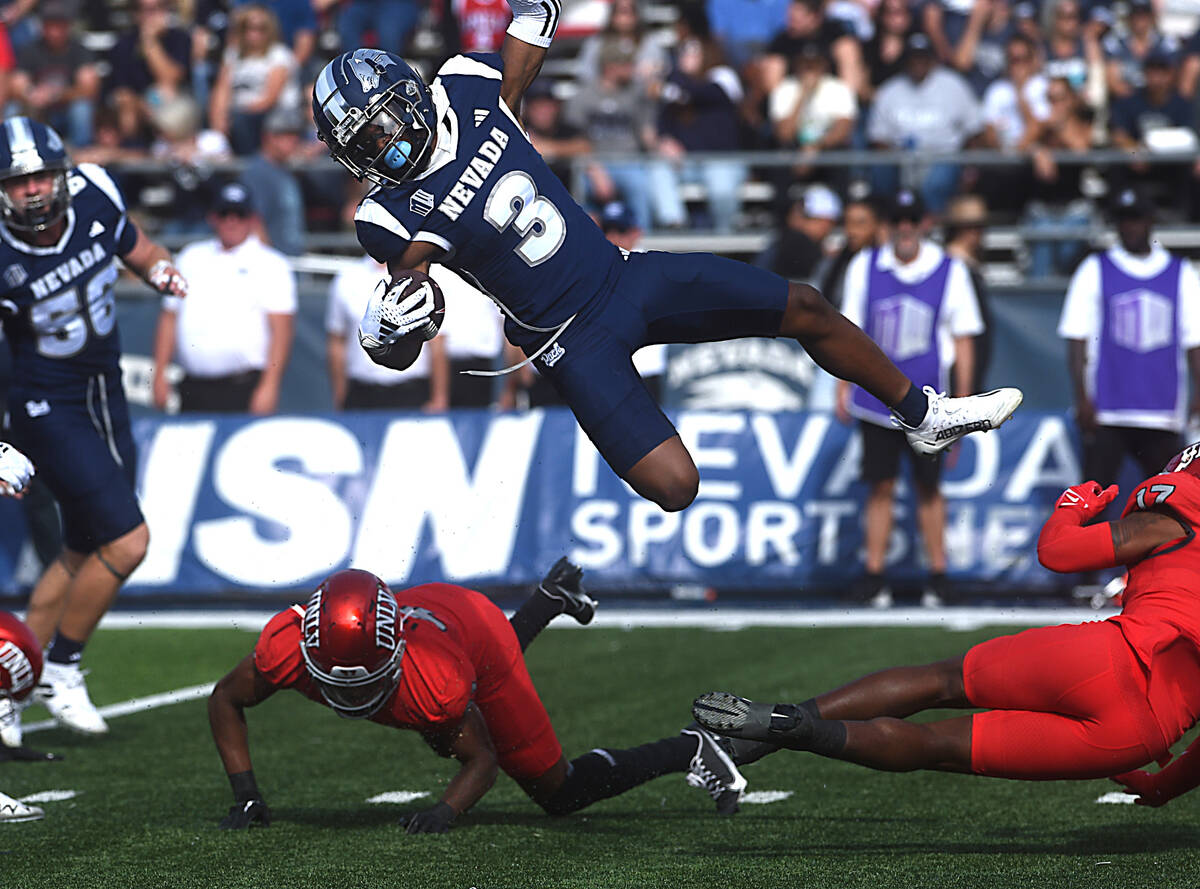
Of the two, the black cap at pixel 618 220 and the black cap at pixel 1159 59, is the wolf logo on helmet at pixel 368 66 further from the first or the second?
the black cap at pixel 1159 59

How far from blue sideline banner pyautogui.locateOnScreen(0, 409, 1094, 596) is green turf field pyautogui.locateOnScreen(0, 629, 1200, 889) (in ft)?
7.76

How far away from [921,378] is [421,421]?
2870 millimetres

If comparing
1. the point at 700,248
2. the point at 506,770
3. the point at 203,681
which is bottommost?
the point at 203,681

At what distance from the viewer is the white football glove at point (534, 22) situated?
5.67m

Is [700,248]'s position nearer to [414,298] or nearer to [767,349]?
[767,349]

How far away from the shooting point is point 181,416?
A: 35.2 ft

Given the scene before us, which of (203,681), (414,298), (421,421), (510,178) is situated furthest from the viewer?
(421,421)

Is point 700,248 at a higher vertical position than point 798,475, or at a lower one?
higher

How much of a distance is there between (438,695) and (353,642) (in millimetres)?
338

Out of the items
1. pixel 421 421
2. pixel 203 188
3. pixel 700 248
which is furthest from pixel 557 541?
pixel 203 188

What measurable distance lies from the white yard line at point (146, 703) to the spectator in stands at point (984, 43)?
7.80 metres

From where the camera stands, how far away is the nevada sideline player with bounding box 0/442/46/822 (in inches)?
226

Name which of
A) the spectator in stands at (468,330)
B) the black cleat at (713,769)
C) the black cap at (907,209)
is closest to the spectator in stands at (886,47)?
the black cap at (907,209)

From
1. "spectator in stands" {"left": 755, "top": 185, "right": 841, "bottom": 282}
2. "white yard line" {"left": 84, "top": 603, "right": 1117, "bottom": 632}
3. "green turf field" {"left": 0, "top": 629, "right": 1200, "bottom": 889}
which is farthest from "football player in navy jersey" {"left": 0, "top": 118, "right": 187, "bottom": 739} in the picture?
"spectator in stands" {"left": 755, "top": 185, "right": 841, "bottom": 282}
